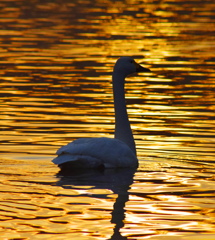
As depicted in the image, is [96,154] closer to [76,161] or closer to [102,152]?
[102,152]

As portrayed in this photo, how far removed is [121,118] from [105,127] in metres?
2.04

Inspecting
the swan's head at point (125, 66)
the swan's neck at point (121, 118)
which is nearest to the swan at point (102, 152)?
the swan's neck at point (121, 118)

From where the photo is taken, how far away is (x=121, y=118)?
1219 cm

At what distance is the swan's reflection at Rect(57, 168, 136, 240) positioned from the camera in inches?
389

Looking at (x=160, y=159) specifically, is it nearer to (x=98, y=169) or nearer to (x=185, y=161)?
(x=185, y=161)

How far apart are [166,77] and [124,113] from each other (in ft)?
26.3

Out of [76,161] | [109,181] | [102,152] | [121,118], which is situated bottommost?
[109,181]

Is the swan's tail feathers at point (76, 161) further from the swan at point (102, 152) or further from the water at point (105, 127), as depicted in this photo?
the water at point (105, 127)

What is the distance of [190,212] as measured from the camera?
Answer: 9141mm

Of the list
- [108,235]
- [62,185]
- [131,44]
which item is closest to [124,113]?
[62,185]

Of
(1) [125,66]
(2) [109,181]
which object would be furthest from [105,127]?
(2) [109,181]

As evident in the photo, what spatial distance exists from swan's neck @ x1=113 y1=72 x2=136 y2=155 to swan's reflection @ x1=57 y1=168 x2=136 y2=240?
66cm

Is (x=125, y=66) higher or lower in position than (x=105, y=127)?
higher

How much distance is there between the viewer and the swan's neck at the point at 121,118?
11982 mm
